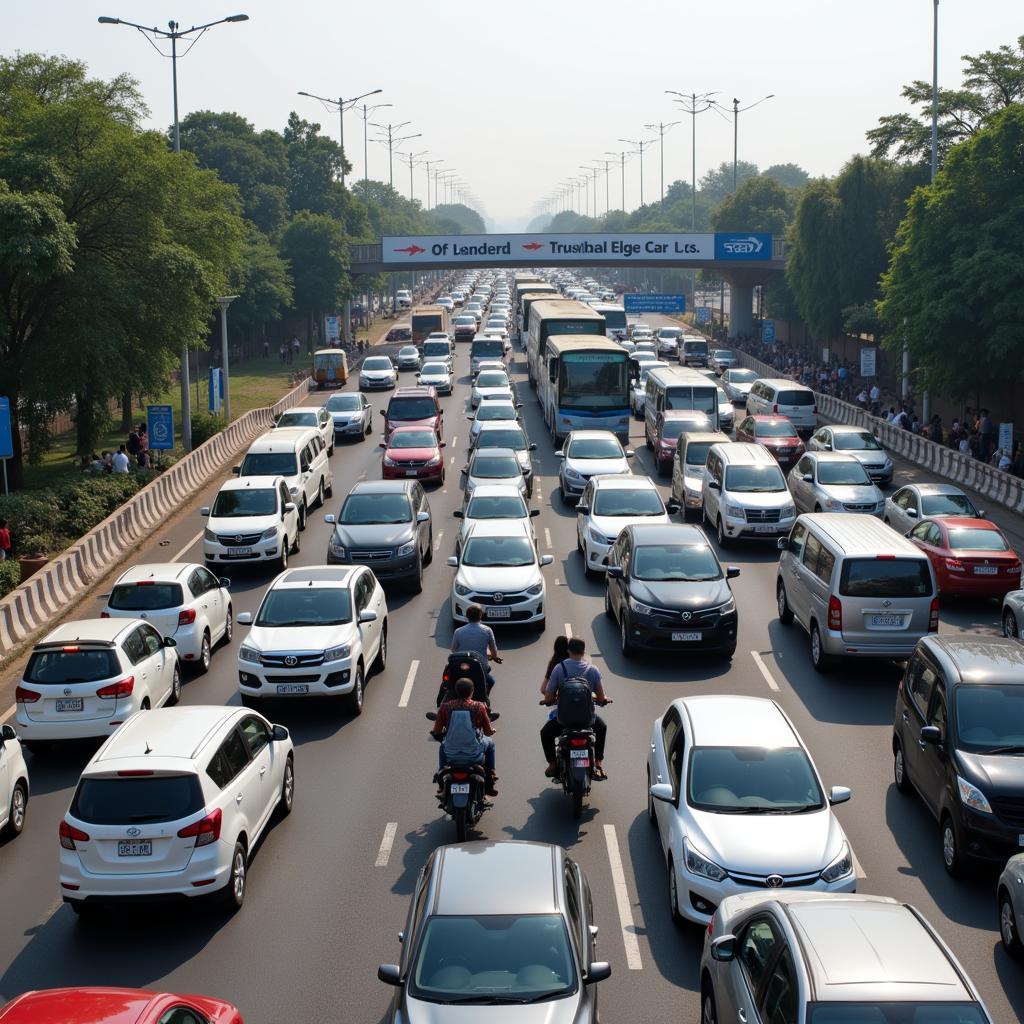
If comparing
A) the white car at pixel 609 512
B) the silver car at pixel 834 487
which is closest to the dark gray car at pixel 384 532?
the white car at pixel 609 512

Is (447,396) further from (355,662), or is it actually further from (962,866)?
(962,866)

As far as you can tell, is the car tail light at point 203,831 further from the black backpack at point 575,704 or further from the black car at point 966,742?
the black car at point 966,742

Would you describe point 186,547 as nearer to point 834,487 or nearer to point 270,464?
point 270,464

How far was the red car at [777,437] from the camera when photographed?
39.5 metres

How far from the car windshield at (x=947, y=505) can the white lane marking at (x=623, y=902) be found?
15404 mm

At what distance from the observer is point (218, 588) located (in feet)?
72.0

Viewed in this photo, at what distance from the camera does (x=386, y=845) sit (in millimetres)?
13562

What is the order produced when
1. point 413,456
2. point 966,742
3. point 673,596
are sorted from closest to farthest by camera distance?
point 966,742, point 673,596, point 413,456

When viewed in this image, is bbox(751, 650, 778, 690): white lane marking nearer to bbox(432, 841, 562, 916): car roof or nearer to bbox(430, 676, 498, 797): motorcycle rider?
bbox(430, 676, 498, 797): motorcycle rider

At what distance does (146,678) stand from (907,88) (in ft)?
180

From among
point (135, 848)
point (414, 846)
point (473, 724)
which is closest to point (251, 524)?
point (414, 846)

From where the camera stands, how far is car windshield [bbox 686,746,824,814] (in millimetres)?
11797

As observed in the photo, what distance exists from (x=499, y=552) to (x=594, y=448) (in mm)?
11713

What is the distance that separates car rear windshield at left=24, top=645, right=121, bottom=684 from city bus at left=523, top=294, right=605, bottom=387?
34321 mm
